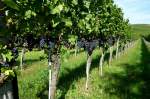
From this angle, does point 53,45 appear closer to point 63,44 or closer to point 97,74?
point 63,44

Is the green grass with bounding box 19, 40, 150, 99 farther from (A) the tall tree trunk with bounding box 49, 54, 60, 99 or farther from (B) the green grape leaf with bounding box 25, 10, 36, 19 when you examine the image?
(B) the green grape leaf with bounding box 25, 10, 36, 19

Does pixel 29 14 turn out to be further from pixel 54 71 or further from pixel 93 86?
pixel 93 86

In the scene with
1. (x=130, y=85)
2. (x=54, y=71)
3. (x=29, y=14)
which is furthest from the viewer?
(x=130, y=85)

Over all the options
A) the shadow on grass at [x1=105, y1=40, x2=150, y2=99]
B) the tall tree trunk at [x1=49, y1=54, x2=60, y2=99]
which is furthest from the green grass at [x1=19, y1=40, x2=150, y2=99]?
the tall tree trunk at [x1=49, y1=54, x2=60, y2=99]

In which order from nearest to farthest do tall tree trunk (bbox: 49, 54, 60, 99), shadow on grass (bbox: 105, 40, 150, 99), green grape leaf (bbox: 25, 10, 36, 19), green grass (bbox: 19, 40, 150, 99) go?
green grape leaf (bbox: 25, 10, 36, 19) < tall tree trunk (bbox: 49, 54, 60, 99) < green grass (bbox: 19, 40, 150, 99) < shadow on grass (bbox: 105, 40, 150, 99)

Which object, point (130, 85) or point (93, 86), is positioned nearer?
point (93, 86)

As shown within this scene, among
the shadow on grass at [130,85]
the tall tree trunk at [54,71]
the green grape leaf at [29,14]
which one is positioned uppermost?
the green grape leaf at [29,14]

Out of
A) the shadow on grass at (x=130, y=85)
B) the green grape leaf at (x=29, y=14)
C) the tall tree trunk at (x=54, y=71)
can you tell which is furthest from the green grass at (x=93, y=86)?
the green grape leaf at (x=29, y=14)

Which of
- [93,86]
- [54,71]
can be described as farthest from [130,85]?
[54,71]

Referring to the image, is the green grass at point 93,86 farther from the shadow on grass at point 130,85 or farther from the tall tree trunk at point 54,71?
the tall tree trunk at point 54,71

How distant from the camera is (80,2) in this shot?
1658 cm

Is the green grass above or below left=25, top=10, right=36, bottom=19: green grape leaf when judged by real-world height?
below

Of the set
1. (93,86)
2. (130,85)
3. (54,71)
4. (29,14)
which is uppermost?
(29,14)

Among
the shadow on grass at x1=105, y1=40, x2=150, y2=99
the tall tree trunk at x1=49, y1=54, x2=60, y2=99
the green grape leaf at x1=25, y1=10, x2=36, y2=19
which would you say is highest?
the green grape leaf at x1=25, y1=10, x2=36, y2=19
